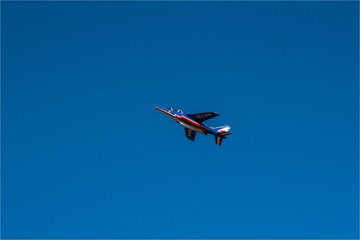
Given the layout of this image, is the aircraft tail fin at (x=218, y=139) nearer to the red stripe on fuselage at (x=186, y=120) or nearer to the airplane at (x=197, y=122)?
the airplane at (x=197, y=122)

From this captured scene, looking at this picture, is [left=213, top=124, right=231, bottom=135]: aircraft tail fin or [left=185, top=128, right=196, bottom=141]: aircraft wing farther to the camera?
[left=185, top=128, right=196, bottom=141]: aircraft wing

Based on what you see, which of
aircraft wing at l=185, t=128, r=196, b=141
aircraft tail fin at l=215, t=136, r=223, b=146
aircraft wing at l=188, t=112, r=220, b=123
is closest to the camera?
aircraft wing at l=188, t=112, r=220, b=123

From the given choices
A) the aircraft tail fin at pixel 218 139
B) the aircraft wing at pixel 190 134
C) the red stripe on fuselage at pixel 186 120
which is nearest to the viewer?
the red stripe on fuselage at pixel 186 120

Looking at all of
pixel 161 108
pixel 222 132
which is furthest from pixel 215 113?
pixel 161 108

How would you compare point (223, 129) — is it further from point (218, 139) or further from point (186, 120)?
point (186, 120)

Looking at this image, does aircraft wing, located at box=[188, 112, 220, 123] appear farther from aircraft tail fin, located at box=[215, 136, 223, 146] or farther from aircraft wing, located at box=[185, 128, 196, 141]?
aircraft tail fin, located at box=[215, 136, 223, 146]

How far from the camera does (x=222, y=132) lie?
115 meters

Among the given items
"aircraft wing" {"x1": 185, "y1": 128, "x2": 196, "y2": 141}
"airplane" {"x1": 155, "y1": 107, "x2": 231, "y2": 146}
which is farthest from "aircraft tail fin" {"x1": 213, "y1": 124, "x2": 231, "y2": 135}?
"aircraft wing" {"x1": 185, "y1": 128, "x2": 196, "y2": 141}

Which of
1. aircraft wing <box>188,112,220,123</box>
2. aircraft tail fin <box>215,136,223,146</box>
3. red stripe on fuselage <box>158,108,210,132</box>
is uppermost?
aircraft wing <box>188,112,220,123</box>

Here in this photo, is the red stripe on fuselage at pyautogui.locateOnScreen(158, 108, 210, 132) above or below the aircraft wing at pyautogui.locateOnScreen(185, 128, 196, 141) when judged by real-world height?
above

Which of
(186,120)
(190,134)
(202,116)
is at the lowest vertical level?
(190,134)

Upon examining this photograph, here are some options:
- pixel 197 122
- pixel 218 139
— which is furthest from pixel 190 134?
pixel 218 139

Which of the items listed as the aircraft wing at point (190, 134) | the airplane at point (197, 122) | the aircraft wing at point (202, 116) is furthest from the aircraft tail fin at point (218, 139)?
the aircraft wing at point (190, 134)

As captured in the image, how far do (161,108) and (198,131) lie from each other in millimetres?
9701
